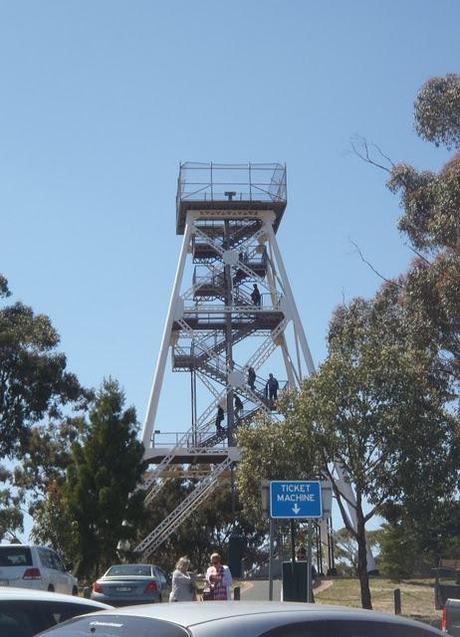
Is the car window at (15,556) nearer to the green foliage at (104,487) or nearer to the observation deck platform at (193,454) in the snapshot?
the green foliage at (104,487)

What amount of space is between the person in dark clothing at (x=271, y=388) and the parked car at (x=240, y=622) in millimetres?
39230

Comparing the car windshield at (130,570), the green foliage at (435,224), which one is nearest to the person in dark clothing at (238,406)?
the green foliage at (435,224)

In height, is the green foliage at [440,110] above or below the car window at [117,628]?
above

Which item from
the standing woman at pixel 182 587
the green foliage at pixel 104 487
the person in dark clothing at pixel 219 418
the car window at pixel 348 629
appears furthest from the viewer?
the person in dark clothing at pixel 219 418

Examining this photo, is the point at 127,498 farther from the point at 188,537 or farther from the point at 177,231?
the point at 188,537

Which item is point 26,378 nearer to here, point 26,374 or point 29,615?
point 26,374

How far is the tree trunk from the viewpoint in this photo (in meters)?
26.6

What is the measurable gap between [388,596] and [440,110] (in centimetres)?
1450

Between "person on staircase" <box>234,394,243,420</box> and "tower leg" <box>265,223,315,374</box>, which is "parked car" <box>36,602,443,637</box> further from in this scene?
"tower leg" <box>265,223,315,374</box>

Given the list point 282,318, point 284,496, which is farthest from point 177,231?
point 284,496

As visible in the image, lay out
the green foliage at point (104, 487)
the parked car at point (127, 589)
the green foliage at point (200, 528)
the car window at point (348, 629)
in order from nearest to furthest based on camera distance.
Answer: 1. the car window at point (348, 629)
2. the parked car at point (127, 589)
3. the green foliage at point (104, 487)
4. the green foliage at point (200, 528)

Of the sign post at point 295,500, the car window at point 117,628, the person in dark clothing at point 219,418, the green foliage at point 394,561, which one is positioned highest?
the person in dark clothing at point 219,418

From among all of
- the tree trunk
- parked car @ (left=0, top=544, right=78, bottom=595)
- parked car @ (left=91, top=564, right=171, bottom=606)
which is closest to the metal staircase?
the tree trunk

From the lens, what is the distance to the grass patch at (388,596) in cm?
2784
